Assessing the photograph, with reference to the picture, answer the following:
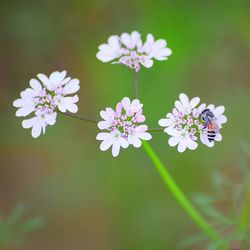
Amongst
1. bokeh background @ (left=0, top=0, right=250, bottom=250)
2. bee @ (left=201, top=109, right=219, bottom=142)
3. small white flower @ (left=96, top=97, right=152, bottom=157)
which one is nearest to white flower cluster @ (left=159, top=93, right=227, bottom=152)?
bee @ (left=201, top=109, right=219, bottom=142)

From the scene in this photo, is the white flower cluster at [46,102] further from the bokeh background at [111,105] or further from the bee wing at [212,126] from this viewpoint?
the bokeh background at [111,105]

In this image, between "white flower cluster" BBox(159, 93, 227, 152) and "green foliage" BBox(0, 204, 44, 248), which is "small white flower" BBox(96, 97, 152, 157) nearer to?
"white flower cluster" BBox(159, 93, 227, 152)

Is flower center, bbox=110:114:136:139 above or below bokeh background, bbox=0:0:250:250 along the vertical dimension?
below

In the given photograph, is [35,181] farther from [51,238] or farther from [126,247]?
[126,247]

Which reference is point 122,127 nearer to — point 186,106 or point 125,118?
point 125,118

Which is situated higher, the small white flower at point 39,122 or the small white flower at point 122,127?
the small white flower at point 39,122

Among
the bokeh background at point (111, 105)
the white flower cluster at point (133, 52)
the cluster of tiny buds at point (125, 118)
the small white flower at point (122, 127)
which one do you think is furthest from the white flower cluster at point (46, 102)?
the bokeh background at point (111, 105)

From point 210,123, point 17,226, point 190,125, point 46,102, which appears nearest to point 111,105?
point 17,226
